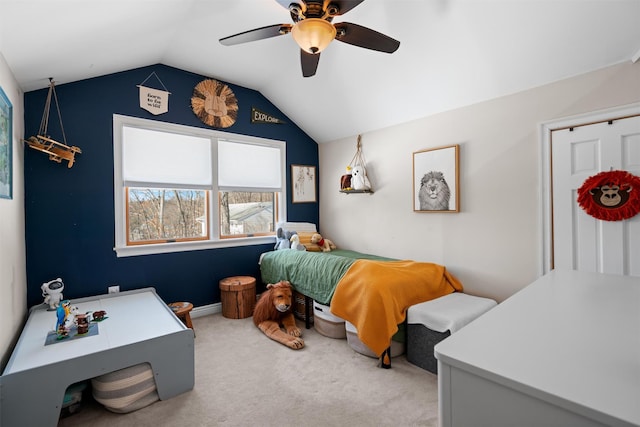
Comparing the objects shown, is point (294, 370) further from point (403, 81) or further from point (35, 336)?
point (403, 81)

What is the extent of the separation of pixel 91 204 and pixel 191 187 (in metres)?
0.92

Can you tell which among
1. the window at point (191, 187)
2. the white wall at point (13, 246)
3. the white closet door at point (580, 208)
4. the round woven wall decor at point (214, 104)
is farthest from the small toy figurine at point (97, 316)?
the white closet door at point (580, 208)

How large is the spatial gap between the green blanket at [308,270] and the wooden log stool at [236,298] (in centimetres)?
33

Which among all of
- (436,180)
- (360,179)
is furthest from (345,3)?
(360,179)

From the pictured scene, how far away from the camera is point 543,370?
2.00ft

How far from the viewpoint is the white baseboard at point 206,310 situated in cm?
343

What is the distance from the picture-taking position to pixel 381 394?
1994 millimetres

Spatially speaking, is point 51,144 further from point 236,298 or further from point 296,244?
point 296,244

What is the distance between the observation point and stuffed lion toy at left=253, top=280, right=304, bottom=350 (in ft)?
9.27

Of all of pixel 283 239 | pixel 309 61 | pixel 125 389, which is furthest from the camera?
pixel 283 239

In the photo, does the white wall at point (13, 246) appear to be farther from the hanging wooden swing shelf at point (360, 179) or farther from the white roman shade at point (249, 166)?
the hanging wooden swing shelf at point (360, 179)

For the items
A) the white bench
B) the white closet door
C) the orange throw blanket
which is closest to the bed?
the orange throw blanket

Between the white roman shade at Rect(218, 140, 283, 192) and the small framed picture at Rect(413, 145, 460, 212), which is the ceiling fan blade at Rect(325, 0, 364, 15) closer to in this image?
the small framed picture at Rect(413, 145, 460, 212)

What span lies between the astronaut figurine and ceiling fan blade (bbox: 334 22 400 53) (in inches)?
115
